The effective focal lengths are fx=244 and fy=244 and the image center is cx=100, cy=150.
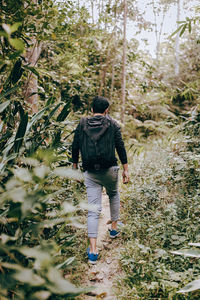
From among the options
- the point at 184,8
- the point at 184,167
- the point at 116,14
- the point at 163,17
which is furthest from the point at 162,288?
the point at 184,8

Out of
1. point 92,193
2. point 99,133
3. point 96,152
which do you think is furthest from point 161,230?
point 99,133

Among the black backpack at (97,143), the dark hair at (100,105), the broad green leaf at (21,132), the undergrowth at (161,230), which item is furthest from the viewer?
the dark hair at (100,105)

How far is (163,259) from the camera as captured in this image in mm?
2512

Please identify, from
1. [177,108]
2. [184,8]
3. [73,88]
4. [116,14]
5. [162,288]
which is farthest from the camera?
[184,8]

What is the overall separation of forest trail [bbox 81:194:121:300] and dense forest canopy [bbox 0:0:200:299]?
21 cm

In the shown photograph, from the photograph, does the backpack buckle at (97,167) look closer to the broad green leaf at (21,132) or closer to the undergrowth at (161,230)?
the undergrowth at (161,230)

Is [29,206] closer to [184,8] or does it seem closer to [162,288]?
[162,288]

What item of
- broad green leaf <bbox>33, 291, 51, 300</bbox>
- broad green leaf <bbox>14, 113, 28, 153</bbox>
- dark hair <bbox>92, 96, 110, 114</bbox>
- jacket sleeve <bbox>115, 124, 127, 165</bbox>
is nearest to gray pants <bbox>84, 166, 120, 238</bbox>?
jacket sleeve <bbox>115, 124, 127, 165</bbox>

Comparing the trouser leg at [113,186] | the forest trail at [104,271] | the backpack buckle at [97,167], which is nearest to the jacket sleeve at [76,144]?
the backpack buckle at [97,167]

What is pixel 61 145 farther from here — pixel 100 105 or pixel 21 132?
pixel 21 132

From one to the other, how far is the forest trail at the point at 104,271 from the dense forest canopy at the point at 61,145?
0.21 metres

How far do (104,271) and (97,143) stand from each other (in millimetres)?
1470

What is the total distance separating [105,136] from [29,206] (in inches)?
73.6

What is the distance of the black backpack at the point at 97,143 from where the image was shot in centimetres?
285
